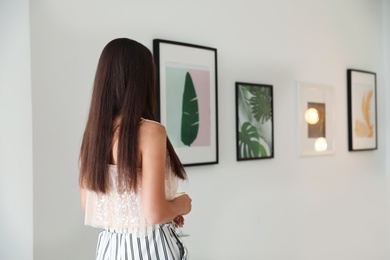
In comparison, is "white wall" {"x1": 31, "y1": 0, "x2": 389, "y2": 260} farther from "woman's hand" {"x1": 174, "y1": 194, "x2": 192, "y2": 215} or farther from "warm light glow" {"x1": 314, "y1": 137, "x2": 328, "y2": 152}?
"woman's hand" {"x1": 174, "y1": 194, "x2": 192, "y2": 215}

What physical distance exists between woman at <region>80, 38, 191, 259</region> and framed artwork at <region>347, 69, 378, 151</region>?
101 inches

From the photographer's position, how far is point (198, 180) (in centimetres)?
255

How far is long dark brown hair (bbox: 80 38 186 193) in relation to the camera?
140 cm

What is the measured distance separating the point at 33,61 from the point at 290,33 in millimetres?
1859

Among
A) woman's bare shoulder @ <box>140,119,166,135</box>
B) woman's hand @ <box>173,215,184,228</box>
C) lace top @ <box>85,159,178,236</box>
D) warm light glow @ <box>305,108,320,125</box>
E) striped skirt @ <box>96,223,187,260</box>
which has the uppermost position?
warm light glow @ <box>305,108,320,125</box>

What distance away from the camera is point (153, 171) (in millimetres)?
1392

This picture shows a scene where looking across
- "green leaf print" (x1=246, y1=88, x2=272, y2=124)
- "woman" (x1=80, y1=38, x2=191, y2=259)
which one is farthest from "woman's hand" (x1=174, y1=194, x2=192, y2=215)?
"green leaf print" (x1=246, y1=88, x2=272, y2=124)

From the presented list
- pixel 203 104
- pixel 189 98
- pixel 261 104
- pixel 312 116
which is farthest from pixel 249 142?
pixel 312 116

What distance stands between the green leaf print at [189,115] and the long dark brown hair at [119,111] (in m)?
0.97

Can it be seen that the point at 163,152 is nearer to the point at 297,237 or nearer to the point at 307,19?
the point at 297,237

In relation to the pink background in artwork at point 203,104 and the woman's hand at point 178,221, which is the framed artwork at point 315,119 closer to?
the pink background in artwork at point 203,104

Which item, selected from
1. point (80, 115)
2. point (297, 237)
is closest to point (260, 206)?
point (297, 237)

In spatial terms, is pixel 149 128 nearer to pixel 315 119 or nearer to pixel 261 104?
pixel 261 104

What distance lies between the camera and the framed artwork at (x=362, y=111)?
3.71 meters
